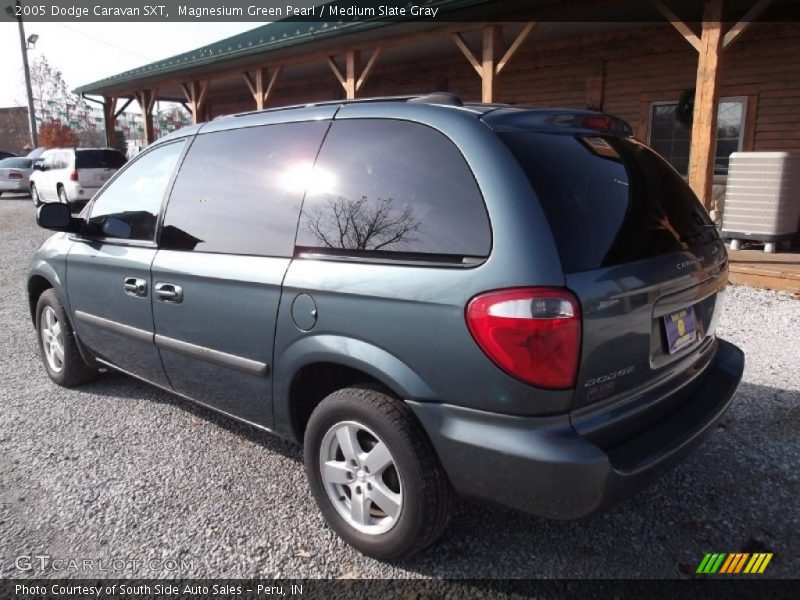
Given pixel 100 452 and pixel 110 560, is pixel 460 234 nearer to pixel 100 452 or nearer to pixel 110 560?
pixel 110 560

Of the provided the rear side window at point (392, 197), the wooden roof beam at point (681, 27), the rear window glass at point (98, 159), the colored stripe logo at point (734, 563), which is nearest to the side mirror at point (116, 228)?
the rear side window at point (392, 197)

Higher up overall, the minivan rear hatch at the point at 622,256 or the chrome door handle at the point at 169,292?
the minivan rear hatch at the point at 622,256

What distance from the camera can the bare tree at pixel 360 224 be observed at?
2188mm

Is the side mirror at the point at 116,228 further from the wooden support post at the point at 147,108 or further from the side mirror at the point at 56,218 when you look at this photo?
the wooden support post at the point at 147,108

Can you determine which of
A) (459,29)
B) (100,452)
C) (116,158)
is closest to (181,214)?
(100,452)

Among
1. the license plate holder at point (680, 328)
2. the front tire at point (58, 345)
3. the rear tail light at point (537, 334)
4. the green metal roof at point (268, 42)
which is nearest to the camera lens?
the rear tail light at point (537, 334)

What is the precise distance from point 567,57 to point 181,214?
10236 mm

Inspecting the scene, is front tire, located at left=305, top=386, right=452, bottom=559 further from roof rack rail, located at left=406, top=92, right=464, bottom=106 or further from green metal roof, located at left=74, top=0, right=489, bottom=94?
green metal roof, located at left=74, top=0, right=489, bottom=94

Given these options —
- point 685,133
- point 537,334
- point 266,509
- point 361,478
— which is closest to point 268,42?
point 685,133

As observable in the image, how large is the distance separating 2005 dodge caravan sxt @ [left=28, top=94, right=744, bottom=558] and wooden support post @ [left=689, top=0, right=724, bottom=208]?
16.0 ft

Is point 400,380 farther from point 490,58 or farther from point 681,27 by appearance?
point 490,58

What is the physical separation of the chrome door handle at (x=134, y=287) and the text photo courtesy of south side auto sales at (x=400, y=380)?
0.04m

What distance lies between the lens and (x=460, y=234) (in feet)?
6.66

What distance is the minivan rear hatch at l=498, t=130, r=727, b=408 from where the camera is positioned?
6.36 feet
